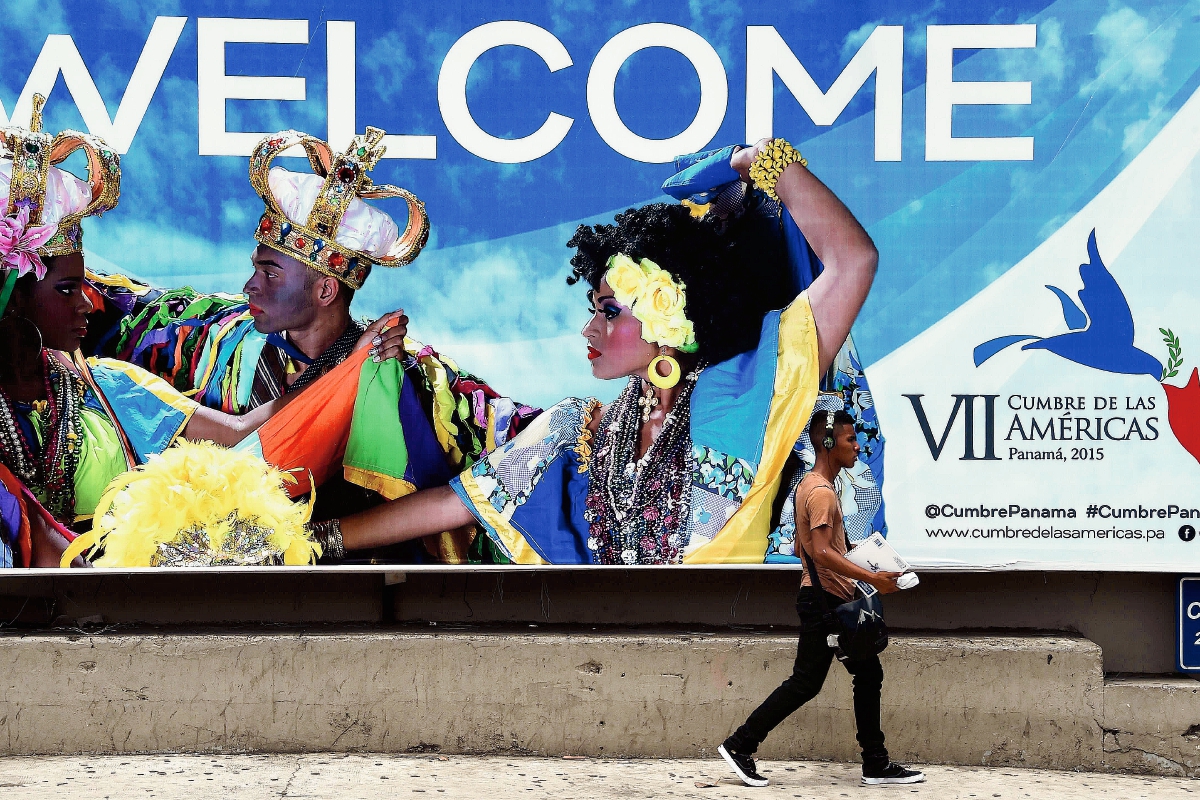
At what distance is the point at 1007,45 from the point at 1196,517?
242 centimetres

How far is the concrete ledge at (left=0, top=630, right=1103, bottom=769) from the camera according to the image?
5.09 metres

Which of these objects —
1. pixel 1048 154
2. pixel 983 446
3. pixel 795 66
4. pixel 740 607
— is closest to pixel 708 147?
pixel 795 66

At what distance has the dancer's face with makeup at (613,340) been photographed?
5.11m

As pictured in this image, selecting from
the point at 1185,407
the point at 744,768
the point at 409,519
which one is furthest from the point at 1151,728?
the point at 409,519

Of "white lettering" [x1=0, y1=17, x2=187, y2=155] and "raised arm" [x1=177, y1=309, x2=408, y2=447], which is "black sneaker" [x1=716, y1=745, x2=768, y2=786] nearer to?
"raised arm" [x1=177, y1=309, x2=408, y2=447]

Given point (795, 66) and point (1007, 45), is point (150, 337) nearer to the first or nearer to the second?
point (795, 66)

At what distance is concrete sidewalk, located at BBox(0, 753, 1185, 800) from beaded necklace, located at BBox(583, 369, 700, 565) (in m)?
0.99

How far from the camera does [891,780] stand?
15.7ft

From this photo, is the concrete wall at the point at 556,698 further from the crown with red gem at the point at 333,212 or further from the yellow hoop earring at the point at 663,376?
Result: the crown with red gem at the point at 333,212

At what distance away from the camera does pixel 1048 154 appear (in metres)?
5.04

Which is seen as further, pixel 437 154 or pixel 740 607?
pixel 740 607

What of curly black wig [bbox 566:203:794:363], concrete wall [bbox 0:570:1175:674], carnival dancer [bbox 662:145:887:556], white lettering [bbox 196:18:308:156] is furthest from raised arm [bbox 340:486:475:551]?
white lettering [bbox 196:18:308:156]

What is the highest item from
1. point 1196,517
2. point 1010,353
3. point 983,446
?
point 1010,353

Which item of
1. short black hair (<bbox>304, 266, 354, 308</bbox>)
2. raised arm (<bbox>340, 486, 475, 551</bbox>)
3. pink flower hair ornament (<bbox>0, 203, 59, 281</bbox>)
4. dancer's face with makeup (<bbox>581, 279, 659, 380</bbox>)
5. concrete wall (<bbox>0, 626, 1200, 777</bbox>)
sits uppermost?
pink flower hair ornament (<bbox>0, 203, 59, 281</bbox>)
